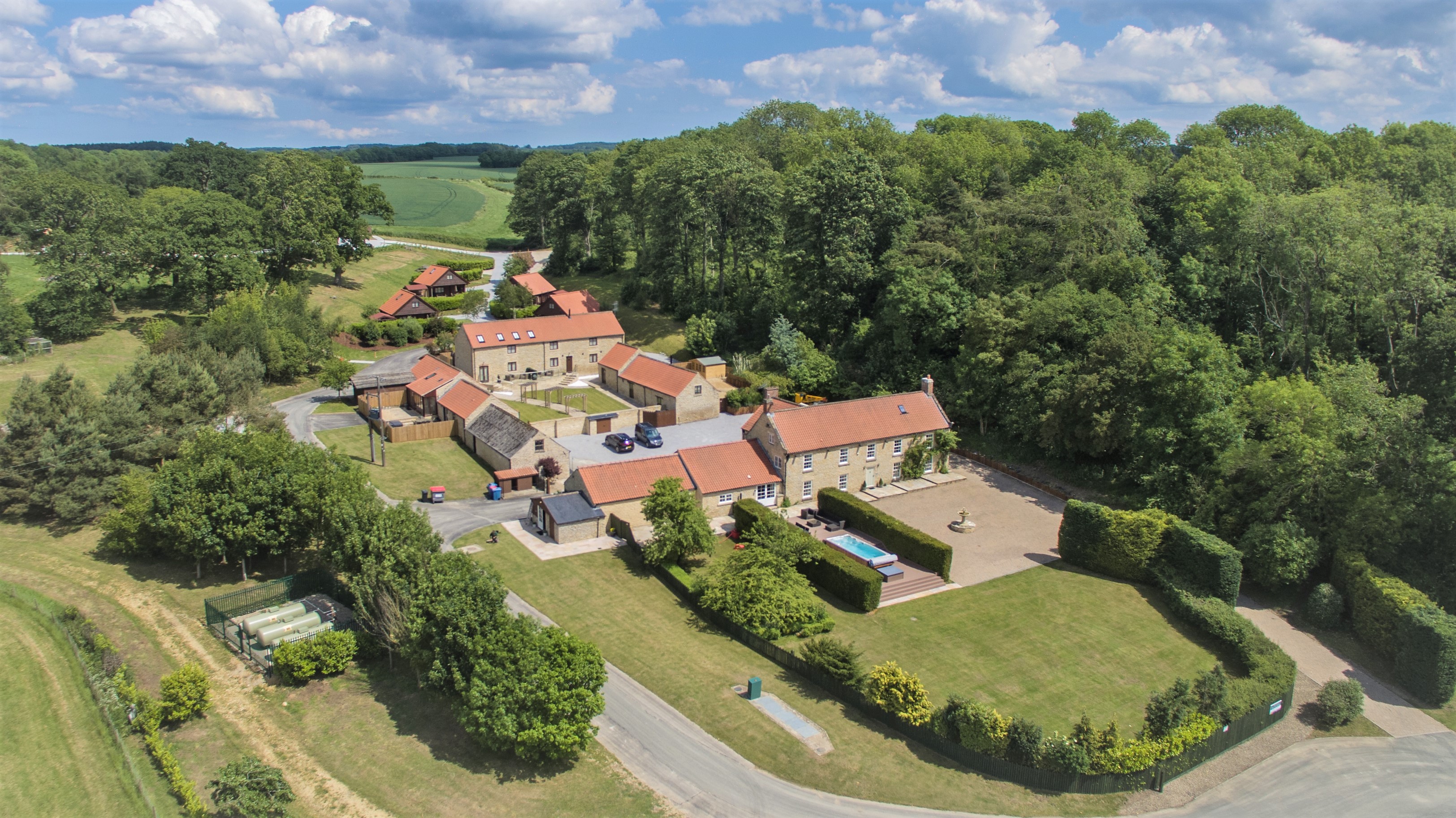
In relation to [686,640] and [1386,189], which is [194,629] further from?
[1386,189]

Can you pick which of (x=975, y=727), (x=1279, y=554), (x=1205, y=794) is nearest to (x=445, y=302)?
(x=975, y=727)

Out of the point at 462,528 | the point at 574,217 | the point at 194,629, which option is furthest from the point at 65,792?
the point at 574,217

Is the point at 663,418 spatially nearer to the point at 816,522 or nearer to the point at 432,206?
the point at 816,522

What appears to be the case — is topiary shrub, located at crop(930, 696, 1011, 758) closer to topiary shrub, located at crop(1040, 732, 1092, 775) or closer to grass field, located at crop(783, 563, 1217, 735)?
topiary shrub, located at crop(1040, 732, 1092, 775)

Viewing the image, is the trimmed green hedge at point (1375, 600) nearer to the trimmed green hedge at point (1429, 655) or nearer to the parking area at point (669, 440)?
the trimmed green hedge at point (1429, 655)

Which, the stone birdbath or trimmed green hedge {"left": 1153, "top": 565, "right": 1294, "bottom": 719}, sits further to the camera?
the stone birdbath

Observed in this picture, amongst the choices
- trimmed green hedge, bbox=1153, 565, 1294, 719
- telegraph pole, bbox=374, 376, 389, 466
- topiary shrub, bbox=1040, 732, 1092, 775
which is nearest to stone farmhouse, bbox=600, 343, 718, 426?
telegraph pole, bbox=374, 376, 389, 466
